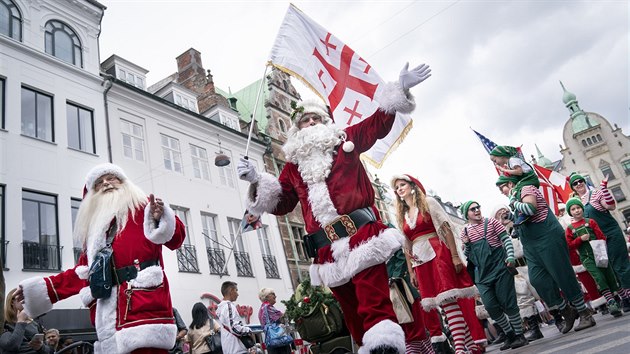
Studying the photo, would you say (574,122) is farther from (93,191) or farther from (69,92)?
(93,191)

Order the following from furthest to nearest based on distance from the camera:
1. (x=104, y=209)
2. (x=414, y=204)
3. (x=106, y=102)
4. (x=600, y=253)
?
1. (x=106, y=102)
2. (x=600, y=253)
3. (x=414, y=204)
4. (x=104, y=209)

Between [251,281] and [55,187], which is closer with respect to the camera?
[55,187]

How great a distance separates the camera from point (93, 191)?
4.06 meters

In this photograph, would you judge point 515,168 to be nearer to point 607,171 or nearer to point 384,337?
point 384,337

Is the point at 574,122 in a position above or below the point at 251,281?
above

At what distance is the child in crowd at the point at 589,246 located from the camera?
6.66 meters

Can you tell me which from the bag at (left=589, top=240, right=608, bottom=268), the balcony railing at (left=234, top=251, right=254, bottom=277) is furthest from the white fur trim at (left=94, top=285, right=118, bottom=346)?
the balcony railing at (left=234, top=251, right=254, bottom=277)

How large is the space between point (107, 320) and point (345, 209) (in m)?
1.80

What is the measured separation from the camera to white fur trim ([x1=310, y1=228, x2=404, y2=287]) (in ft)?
11.1

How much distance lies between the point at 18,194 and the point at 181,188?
6805 millimetres

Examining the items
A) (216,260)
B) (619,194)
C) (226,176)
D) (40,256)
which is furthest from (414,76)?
(619,194)

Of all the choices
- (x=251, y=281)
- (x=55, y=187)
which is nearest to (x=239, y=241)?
(x=251, y=281)

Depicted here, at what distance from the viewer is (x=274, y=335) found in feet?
27.5

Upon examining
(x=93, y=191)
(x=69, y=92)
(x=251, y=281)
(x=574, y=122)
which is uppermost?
(x=574, y=122)
